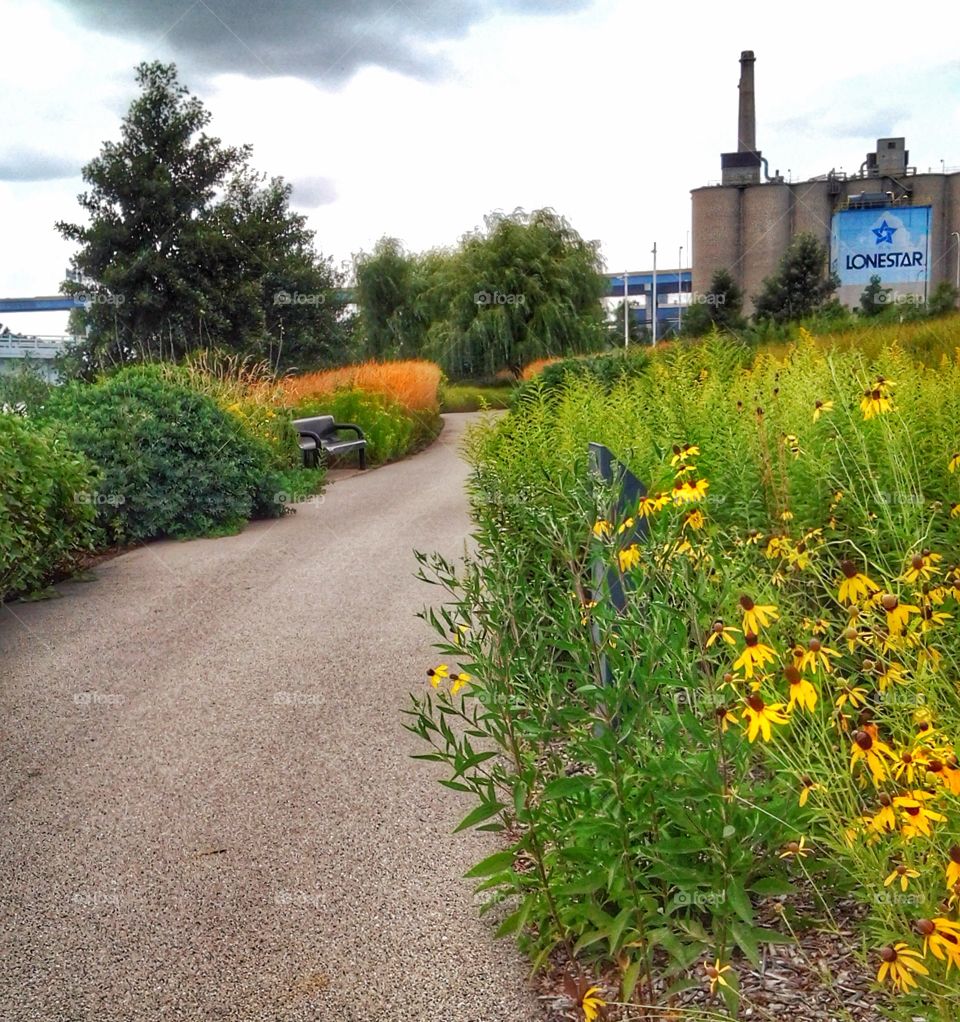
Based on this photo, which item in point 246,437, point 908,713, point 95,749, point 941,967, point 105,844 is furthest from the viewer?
point 246,437

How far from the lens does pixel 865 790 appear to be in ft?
9.79

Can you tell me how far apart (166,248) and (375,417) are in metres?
15.1

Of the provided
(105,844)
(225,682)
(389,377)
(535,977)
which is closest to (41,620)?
(225,682)

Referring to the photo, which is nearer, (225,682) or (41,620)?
(225,682)

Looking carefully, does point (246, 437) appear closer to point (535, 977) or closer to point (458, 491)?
point (458, 491)

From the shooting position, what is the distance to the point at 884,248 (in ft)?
189

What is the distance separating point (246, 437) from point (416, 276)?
104 ft

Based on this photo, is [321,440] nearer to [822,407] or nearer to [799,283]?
[822,407]
